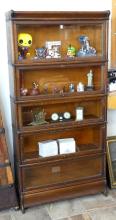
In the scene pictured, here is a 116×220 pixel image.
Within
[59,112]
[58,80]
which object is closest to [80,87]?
[58,80]

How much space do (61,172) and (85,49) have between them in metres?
1.18

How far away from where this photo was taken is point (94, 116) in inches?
110

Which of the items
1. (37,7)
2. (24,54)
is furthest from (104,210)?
(37,7)

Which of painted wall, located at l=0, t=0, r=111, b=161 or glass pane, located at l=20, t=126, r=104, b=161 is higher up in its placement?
painted wall, located at l=0, t=0, r=111, b=161

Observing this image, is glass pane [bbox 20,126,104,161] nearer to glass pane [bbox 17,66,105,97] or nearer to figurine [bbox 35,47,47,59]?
glass pane [bbox 17,66,105,97]

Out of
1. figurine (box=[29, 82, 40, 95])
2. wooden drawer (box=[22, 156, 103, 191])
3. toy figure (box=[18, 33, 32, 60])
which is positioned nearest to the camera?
toy figure (box=[18, 33, 32, 60])

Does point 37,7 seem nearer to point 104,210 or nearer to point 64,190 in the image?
point 64,190

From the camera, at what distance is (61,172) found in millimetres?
2803

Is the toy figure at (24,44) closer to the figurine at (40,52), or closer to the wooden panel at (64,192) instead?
the figurine at (40,52)

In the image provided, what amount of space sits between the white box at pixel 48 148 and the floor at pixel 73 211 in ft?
1.60

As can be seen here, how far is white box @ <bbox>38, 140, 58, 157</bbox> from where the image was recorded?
2.63 metres

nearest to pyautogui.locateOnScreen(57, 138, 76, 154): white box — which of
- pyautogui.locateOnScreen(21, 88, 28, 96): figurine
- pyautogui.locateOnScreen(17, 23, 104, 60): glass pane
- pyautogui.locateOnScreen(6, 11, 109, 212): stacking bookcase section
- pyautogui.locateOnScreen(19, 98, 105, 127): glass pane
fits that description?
pyautogui.locateOnScreen(6, 11, 109, 212): stacking bookcase section

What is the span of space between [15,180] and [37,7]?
63.0 inches

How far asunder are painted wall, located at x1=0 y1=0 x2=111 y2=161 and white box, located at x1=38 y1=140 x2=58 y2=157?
0.33 metres
